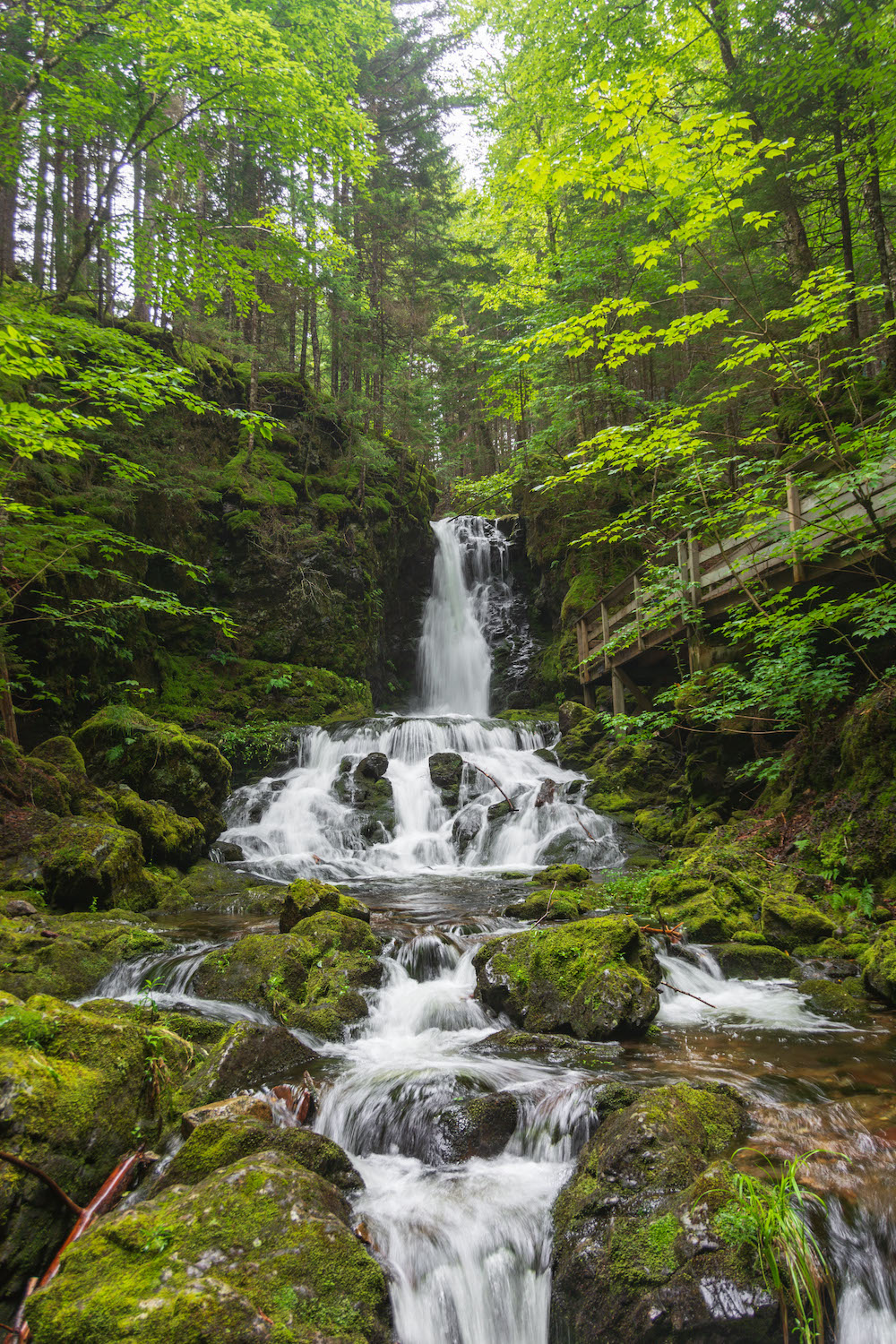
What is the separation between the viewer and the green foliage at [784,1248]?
220cm

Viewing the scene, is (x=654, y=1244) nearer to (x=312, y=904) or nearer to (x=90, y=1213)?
(x=90, y=1213)

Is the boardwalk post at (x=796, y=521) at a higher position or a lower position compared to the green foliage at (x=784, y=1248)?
higher

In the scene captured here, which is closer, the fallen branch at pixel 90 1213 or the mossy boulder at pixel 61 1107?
the fallen branch at pixel 90 1213

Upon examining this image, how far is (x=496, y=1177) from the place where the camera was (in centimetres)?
321

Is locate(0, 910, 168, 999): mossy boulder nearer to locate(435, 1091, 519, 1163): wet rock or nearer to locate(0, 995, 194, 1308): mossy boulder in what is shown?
locate(0, 995, 194, 1308): mossy boulder

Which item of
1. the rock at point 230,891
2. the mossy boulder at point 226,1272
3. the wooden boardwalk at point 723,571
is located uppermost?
the wooden boardwalk at point 723,571

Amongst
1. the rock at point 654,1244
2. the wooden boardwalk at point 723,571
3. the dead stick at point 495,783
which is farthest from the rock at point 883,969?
the dead stick at point 495,783

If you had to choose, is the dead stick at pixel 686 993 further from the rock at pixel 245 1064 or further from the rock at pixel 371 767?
the rock at pixel 371 767

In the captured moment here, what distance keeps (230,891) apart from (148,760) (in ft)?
8.19

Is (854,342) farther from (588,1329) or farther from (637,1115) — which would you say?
(588,1329)

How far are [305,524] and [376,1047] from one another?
1444 centimetres

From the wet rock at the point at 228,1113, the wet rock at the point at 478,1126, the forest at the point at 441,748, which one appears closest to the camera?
the forest at the point at 441,748

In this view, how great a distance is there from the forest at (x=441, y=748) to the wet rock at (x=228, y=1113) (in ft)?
0.09

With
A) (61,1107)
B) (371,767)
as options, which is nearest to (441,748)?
(371,767)
